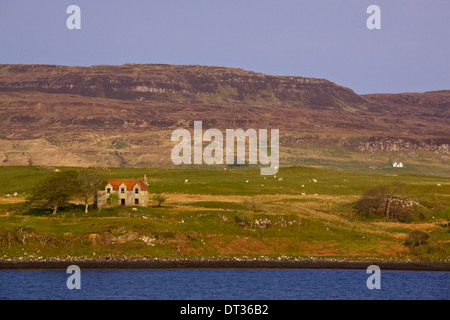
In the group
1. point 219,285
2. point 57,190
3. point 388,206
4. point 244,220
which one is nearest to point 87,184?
point 57,190

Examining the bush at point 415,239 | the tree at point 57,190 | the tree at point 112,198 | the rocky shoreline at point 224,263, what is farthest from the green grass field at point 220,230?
the tree at point 112,198

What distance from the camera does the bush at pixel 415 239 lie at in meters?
74.9

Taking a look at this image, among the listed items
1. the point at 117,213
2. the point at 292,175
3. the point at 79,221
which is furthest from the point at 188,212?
the point at 292,175

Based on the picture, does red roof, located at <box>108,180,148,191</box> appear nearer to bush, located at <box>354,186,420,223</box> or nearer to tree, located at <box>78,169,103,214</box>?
tree, located at <box>78,169,103,214</box>

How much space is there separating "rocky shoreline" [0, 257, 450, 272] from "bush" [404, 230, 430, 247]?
4.11 metres

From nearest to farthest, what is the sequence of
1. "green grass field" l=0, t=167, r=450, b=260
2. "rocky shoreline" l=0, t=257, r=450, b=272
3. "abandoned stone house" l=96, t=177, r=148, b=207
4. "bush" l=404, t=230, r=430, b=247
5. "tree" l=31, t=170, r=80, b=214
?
"rocky shoreline" l=0, t=257, r=450, b=272 → "green grass field" l=0, t=167, r=450, b=260 → "bush" l=404, t=230, r=430, b=247 → "tree" l=31, t=170, r=80, b=214 → "abandoned stone house" l=96, t=177, r=148, b=207

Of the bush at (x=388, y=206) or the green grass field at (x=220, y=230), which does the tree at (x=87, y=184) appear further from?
the bush at (x=388, y=206)

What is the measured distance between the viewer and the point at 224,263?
67.1 metres

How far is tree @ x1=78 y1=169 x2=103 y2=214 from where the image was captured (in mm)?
80000

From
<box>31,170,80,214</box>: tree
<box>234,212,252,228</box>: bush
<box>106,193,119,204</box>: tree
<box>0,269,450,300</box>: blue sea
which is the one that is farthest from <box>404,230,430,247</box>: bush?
<box>31,170,80,214</box>: tree

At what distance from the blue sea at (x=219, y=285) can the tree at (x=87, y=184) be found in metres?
19.9

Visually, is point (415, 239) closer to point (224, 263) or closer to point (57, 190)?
point (224, 263)

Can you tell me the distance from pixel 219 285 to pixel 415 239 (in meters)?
28.5

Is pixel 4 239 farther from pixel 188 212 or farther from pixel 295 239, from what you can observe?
pixel 295 239
